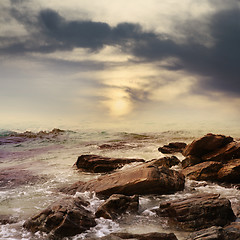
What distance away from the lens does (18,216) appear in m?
9.61

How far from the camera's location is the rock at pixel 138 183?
1192 centimetres

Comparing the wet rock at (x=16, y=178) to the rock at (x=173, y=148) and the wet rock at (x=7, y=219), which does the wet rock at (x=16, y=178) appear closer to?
the wet rock at (x=7, y=219)

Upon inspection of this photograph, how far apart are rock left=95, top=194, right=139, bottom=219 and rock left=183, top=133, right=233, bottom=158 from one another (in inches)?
399

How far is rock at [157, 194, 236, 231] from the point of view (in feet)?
26.9

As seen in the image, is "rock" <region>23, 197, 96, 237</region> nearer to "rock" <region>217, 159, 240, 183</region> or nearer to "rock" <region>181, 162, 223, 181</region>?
"rock" <region>181, 162, 223, 181</region>

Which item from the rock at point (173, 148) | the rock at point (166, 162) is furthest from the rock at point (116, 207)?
the rock at point (173, 148)

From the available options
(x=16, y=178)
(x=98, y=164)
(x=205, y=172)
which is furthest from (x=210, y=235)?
(x=16, y=178)

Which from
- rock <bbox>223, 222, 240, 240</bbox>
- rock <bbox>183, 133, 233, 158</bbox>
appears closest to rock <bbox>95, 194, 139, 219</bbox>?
rock <bbox>223, 222, 240, 240</bbox>

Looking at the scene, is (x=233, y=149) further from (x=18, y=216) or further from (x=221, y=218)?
(x=18, y=216)

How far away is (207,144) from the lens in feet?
61.9

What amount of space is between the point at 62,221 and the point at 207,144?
45.0ft

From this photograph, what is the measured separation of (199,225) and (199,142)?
451 inches

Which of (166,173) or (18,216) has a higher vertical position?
(166,173)

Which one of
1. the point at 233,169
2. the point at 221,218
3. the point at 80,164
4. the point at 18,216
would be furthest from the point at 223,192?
the point at 80,164
